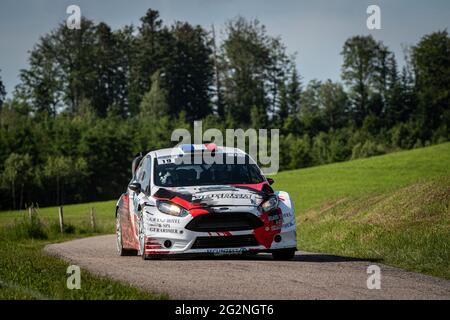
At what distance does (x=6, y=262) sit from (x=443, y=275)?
646 centimetres

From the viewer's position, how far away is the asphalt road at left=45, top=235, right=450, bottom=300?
927 cm

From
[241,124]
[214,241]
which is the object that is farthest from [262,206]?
[241,124]

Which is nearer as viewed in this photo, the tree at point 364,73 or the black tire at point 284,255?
the black tire at point 284,255

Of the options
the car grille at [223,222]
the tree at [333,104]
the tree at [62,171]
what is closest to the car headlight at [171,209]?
the car grille at [223,222]

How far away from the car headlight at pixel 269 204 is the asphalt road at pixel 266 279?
79 centimetres

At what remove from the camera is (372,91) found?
124750mm

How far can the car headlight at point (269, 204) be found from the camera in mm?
13130

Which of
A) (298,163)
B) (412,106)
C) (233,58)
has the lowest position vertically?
(298,163)

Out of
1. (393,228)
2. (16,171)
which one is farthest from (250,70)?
(393,228)

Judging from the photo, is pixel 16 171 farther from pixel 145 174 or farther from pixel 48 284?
pixel 48 284

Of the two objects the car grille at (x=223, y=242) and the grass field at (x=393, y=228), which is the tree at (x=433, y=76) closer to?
the grass field at (x=393, y=228)

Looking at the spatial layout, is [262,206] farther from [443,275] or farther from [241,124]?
[241,124]

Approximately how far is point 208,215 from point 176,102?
123 m

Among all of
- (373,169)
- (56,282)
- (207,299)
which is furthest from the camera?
(373,169)
